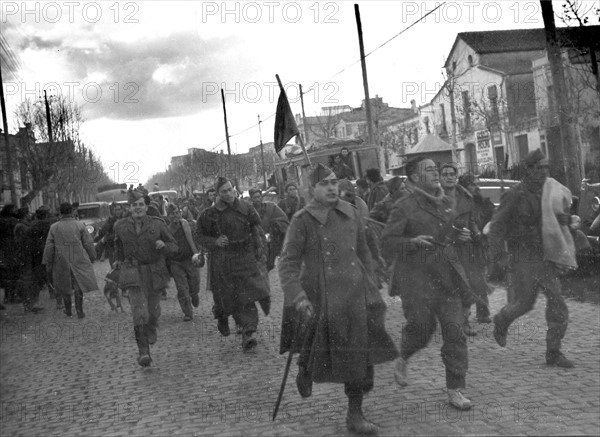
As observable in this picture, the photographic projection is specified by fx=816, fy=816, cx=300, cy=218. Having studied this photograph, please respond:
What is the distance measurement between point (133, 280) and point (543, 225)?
152 inches

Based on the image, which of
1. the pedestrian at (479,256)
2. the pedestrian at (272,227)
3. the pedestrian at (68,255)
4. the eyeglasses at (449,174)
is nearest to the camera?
the eyeglasses at (449,174)

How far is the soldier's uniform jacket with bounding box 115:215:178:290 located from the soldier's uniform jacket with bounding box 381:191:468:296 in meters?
2.99

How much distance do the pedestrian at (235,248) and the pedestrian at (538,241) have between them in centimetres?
281

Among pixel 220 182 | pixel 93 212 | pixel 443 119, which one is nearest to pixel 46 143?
pixel 93 212

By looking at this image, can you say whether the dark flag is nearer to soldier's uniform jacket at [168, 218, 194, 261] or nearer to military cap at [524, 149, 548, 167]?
soldier's uniform jacket at [168, 218, 194, 261]

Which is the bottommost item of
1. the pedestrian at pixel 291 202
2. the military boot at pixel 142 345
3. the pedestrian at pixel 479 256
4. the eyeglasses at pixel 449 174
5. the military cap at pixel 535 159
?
the military boot at pixel 142 345

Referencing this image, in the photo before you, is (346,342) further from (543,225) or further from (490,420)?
(543,225)

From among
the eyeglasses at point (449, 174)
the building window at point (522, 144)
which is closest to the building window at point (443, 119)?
the building window at point (522, 144)

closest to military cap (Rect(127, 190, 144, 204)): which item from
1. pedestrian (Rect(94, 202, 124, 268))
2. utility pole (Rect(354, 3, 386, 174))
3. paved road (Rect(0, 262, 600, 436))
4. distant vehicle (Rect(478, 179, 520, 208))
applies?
pedestrian (Rect(94, 202, 124, 268))

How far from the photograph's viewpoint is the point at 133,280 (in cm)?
791

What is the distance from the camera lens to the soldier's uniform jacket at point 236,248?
28.1 ft

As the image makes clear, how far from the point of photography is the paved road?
523cm

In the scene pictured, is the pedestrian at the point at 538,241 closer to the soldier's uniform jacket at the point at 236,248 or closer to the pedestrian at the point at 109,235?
the soldier's uniform jacket at the point at 236,248

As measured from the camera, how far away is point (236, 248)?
8594mm
